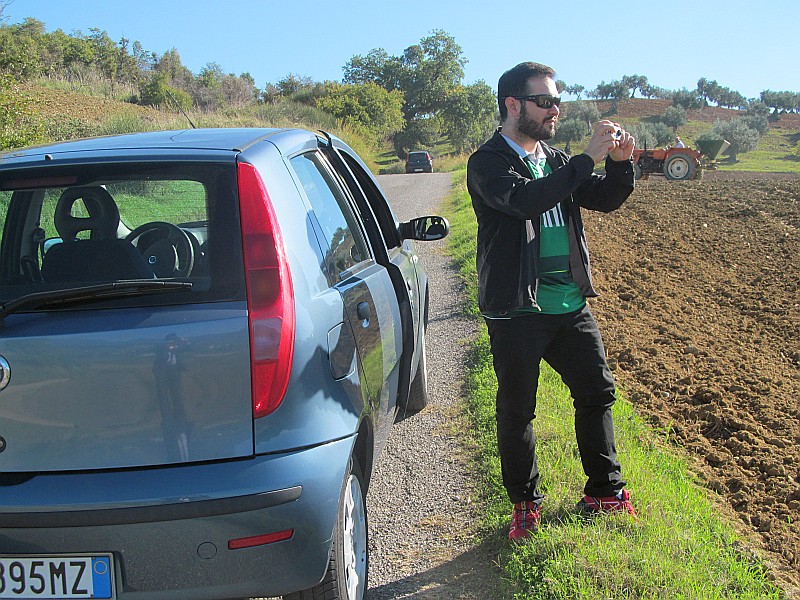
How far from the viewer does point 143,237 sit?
3229 mm

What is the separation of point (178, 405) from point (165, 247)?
895 mm

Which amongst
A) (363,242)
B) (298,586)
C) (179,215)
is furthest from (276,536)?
(363,242)

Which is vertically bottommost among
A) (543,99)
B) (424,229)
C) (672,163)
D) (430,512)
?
(430,512)

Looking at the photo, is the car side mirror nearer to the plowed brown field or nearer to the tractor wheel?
the plowed brown field

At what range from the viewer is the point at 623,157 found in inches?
144

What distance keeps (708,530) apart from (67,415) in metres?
2.72

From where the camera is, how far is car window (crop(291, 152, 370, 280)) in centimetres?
317

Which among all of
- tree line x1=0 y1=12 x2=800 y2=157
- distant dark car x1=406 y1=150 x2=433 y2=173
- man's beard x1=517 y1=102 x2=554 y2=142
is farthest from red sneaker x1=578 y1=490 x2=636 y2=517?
distant dark car x1=406 y1=150 x2=433 y2=173

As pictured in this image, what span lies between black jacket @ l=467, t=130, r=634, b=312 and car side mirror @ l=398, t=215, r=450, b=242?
102 cm

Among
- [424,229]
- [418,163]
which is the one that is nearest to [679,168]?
[424,229]

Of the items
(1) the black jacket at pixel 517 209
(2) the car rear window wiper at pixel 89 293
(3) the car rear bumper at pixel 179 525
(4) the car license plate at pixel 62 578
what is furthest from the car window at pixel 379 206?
(4) the car license plate at pixel 62 578

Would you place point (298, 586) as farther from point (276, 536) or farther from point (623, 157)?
point (623, 157)

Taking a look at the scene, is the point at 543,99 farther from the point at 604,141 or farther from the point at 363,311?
the point at 363,311

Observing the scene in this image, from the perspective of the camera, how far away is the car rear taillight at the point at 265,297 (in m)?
2.49
